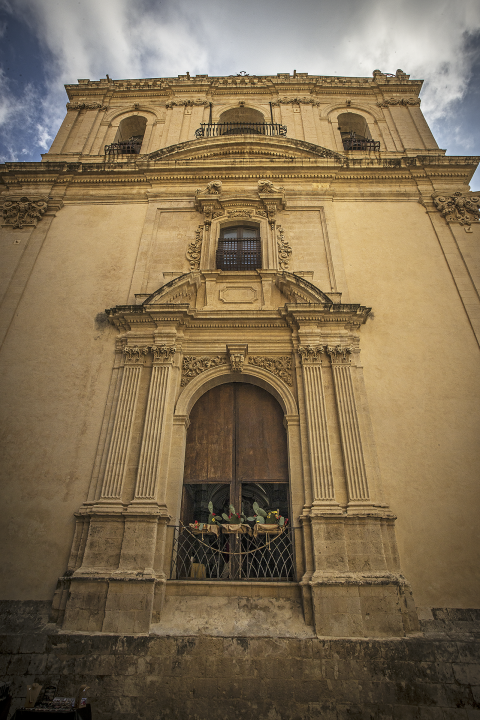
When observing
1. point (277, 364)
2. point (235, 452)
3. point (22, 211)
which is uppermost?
point (22, 211)

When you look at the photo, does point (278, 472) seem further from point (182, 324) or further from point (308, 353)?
point (182, 324)

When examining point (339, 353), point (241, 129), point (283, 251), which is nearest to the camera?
point (339, 353)

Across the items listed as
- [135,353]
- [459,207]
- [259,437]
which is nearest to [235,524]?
[259,437]

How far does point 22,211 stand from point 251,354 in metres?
7.51

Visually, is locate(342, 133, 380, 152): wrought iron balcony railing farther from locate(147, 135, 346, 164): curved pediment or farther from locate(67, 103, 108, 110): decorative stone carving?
locate(67, 103, 108, 110): decorative stone carving

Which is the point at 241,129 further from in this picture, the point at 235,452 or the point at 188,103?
the point at 235,452

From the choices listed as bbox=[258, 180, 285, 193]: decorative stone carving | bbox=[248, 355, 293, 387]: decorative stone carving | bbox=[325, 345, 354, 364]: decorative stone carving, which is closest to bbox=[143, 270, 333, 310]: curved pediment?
bbox=[325, 345, 354, 364]: decorative stone carving

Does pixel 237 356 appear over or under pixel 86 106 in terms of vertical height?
under

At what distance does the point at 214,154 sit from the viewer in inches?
466

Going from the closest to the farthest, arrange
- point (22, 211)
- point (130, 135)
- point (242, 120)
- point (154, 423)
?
point (154, 423) → point (22, 211) → point (242, 120) → point (130, 135)

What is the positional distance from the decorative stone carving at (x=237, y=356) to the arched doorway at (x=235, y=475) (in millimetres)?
453

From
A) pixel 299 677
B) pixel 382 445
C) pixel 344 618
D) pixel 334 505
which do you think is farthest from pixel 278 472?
pixel 299 677

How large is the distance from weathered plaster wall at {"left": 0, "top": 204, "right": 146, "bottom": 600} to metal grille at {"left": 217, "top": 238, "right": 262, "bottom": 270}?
85.1 inches

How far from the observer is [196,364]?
328 inches
